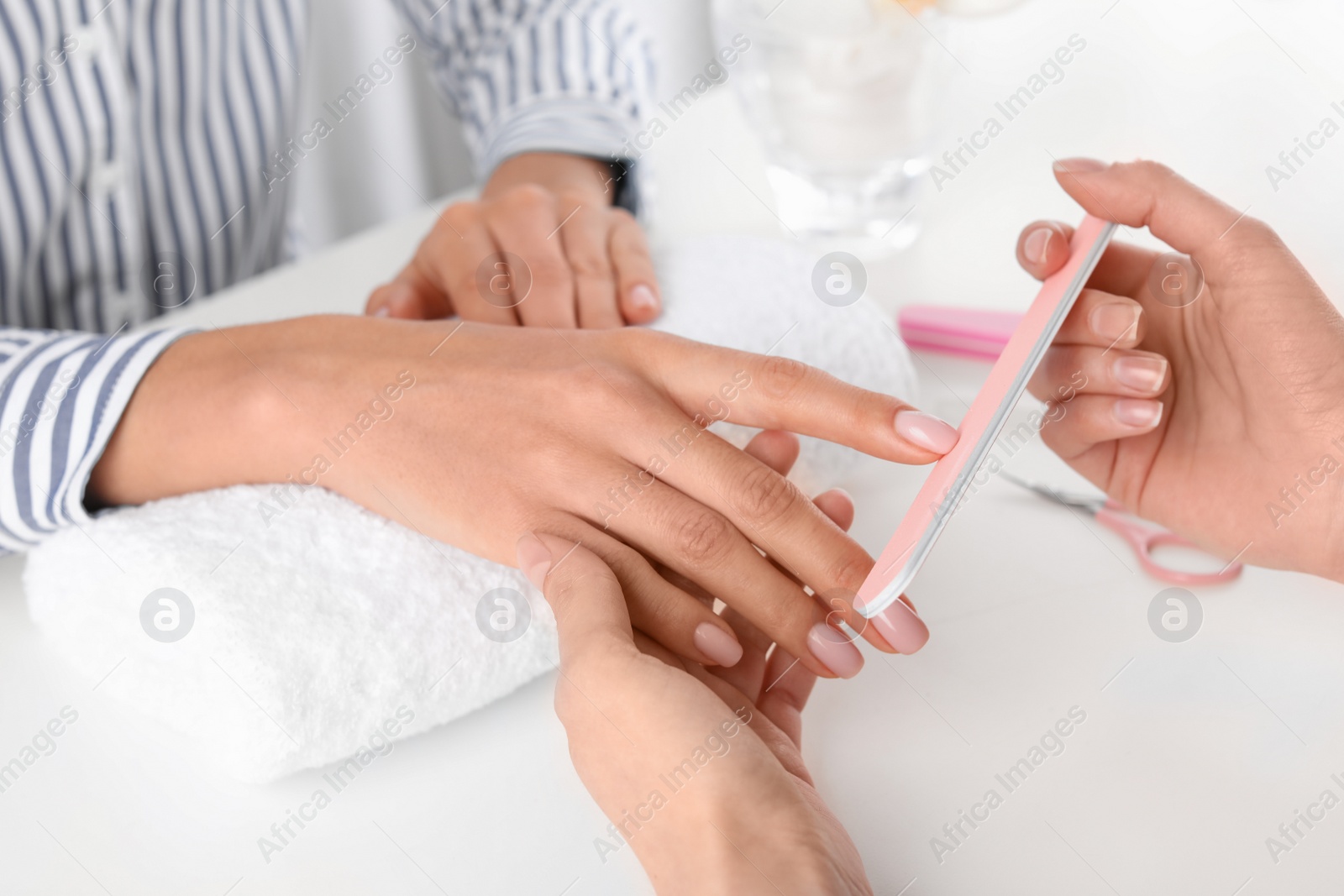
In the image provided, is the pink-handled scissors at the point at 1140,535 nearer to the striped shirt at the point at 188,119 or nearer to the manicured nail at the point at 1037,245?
the manicured nail at the point at 1037,245

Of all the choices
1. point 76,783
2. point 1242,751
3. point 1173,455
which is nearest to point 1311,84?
point 1173,455

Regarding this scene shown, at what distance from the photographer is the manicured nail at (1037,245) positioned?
62 cm

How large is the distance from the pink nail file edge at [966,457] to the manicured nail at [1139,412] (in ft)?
0.32

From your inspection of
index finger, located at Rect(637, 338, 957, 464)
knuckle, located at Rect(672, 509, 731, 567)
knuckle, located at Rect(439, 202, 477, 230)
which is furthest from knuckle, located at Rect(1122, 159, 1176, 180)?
knuckle, located at Rect(439, 202, 477, 230)

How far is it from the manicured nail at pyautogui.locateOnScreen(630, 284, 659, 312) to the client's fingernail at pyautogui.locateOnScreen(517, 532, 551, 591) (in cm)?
22

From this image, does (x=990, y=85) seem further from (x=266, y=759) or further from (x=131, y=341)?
(x=266, y=759)

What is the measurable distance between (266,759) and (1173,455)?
0.56 meters

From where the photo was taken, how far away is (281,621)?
51 centimetres

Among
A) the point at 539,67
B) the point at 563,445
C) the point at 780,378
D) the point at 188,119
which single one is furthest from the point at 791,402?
the point at 188,119

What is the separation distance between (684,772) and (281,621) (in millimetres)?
227

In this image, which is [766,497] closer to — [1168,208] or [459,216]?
[1168,208]

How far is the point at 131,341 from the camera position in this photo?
0.66m

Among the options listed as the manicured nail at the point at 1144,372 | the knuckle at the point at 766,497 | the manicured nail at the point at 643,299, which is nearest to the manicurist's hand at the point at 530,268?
the manicured nail at the point at 643,299

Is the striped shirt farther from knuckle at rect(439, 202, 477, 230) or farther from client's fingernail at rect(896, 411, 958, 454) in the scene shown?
client's fingernail at rect(896, 411, 958, 454)
